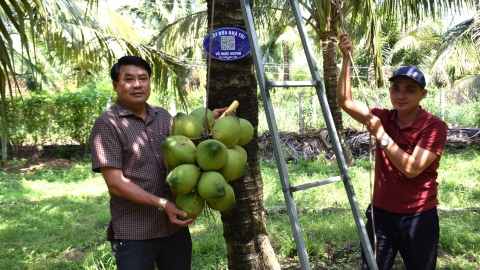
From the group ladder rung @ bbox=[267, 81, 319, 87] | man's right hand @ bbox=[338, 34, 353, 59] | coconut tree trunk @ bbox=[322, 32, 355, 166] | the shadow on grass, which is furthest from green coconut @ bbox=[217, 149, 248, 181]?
coconut tree trunk @ bbox=[322, 32, 355, 166]

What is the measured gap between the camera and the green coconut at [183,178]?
5.27ft

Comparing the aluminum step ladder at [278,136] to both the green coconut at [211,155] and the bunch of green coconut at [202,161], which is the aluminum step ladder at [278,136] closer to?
the bunch of green coconut at [202,161]

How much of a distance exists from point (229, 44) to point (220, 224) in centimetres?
275

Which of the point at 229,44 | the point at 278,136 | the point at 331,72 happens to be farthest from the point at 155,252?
the point at 331,72

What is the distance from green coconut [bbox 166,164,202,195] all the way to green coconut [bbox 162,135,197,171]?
0.12 feet

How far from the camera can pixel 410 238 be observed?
223 centimetres

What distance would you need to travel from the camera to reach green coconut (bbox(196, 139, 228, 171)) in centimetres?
161

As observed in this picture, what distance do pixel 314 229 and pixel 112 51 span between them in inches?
141

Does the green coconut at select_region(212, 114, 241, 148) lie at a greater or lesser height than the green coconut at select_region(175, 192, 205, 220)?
greater

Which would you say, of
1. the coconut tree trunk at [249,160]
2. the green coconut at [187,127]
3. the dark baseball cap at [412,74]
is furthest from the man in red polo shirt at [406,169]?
the green coconut at [187,127]

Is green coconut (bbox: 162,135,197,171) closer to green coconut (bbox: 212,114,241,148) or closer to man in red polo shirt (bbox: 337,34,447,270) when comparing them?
green coconut (bbox: 212,114,241,148)

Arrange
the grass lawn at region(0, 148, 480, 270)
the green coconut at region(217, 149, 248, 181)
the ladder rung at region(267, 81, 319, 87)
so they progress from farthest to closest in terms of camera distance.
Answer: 1. the grass lawn at region(0, 148, 480, 270)
2. the ladder rung at region(267, 81, 319, 87)
3. the green coconut at region(217, 149, 248, 181)

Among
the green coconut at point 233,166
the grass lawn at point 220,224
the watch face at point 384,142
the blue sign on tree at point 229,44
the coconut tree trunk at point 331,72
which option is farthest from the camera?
the coconut tree trunk at point 331,72

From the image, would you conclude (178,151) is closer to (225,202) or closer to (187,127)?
(187,127)
